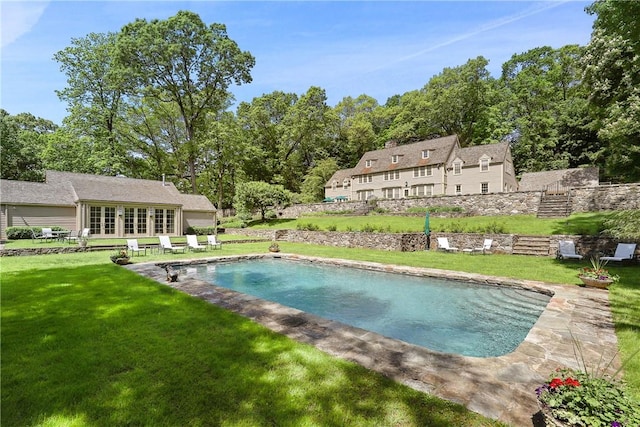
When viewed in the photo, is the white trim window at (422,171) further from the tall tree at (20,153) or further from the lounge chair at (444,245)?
the tall tree at (20,153)

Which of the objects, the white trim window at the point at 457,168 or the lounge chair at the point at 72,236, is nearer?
the lounge chair at the point at 72,236

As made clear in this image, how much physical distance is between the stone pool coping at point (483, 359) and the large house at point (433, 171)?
26865 mm


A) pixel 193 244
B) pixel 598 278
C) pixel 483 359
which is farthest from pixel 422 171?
pixel 483 359

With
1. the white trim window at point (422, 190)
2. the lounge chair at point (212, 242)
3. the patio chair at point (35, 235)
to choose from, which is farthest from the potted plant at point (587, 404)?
the white trim window at point (422, 190)

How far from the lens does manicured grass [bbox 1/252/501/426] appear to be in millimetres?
2688

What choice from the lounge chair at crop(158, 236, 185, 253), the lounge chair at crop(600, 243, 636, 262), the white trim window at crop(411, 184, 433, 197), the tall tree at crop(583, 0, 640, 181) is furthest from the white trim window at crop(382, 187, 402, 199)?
the lounge chair at crop(158, 236, 185, 253)

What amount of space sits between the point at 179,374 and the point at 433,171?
3416cm

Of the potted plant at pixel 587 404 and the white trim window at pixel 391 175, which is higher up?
the white trim window at pixel 391 175

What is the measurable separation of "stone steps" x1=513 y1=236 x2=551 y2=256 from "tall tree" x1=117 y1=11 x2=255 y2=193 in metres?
30.4

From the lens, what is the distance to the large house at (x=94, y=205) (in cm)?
2048

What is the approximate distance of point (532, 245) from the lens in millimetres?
14258

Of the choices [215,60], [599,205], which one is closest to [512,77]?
[599,205]

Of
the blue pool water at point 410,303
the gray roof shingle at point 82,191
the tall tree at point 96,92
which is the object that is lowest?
the blue pool water at point 410,303

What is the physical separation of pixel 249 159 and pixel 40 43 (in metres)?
33.9
